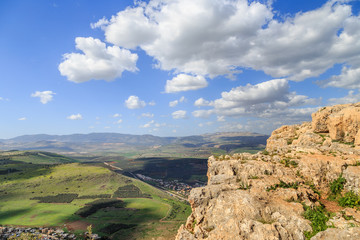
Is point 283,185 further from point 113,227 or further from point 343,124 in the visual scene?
point 113,227

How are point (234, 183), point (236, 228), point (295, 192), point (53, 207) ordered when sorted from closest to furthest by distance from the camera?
1. point (236, 228)
2. point (295, 192)
3. point (234, 183)
4. point (53, 207)

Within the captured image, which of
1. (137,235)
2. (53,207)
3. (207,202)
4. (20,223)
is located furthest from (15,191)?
(207,202)

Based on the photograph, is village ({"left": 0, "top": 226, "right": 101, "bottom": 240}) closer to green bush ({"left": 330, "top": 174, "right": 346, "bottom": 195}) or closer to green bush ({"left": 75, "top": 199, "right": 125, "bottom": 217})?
green bush ({"left": 75, "top": 199, "right": 125, "bottom": 217})

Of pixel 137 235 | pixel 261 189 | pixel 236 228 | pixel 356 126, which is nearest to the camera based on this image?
pixel 236 228

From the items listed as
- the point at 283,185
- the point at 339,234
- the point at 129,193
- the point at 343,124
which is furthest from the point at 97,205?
the point at 339,234

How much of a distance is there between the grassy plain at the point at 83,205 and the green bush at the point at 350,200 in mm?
80081

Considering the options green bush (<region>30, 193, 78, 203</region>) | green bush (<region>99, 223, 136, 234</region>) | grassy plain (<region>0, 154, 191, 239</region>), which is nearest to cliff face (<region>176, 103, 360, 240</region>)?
grassy plain (<region>0, 154, 191, 239</region>)

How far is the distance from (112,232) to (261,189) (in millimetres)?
104049

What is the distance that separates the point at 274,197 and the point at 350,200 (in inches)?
262

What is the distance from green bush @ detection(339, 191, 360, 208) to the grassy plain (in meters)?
80.1

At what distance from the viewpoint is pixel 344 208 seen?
16562 millimetres

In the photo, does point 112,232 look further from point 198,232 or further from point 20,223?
point 198,232

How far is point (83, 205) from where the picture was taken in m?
140

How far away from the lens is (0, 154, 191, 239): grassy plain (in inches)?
4033
